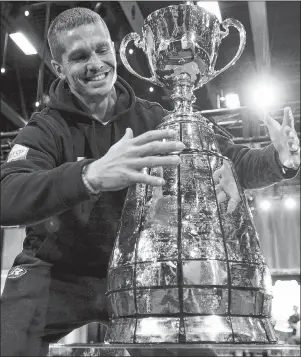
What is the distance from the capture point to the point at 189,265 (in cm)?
56

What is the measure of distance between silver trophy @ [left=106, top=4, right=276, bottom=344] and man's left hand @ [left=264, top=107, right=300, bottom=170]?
0.11 m

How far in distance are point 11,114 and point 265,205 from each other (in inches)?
171

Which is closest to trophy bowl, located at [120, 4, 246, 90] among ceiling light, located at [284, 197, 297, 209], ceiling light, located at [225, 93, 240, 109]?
ceiling light, located at [225, 93, 240, 109]

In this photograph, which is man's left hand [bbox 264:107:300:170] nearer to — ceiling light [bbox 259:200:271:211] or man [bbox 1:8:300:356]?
man [bbox 1:8:300:356]

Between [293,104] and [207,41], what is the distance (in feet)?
12.8

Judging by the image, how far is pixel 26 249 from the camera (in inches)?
36.7

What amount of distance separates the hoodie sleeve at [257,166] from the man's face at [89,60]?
0.81ft

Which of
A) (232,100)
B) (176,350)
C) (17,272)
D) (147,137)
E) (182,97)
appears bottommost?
(176,350)

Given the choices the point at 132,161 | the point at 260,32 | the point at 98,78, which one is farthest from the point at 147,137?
the point at 260,32

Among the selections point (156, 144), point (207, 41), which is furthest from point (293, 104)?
point (156, 144)

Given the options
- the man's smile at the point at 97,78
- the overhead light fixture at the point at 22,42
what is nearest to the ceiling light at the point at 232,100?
the overhead light fixture at the point at 22,42

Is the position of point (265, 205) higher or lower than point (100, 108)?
higher

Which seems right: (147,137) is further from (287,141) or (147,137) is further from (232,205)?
(287,141)

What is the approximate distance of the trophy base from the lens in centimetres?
41
